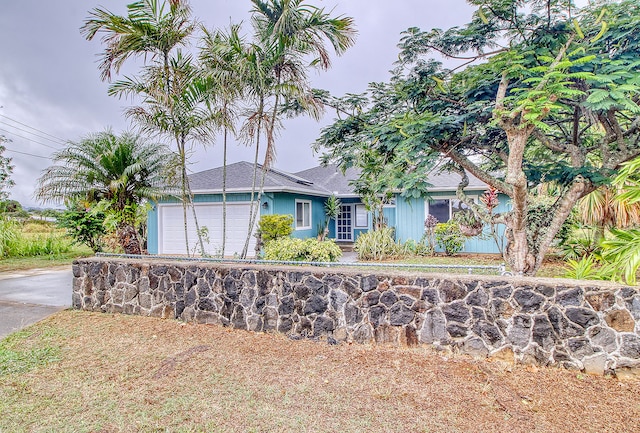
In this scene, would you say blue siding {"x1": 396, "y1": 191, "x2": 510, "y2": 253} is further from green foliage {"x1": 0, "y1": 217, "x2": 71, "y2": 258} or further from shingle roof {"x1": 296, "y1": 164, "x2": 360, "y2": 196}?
green foliage {"x1": 0, "y1": 217, "x2": 71, "y2": 258}

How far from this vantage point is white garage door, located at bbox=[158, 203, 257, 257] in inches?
510

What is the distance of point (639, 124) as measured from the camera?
18.7 ft

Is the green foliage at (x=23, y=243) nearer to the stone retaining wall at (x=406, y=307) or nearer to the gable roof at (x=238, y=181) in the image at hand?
the gable roof at (x=238, y=181)

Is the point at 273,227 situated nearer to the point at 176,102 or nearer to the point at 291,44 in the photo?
the point at 176,102

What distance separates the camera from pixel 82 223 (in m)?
12.0

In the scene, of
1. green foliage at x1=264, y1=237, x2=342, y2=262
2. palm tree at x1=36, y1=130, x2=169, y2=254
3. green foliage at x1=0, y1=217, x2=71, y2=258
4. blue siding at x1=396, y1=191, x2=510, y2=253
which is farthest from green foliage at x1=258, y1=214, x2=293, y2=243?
green foliage at x1=0, y1=217, x2=71, y2=258

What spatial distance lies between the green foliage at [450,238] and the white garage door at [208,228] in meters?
6.86

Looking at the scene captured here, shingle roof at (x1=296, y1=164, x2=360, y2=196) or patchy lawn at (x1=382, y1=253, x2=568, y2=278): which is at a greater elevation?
shingle roof at (x1=296, y1=164, x2=360, y2=196)

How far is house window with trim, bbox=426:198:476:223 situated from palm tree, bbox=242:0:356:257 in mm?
7796

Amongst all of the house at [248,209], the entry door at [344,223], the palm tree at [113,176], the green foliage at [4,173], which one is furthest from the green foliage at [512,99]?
the green foliage at [4,173]

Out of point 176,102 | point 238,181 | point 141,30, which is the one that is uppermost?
point 141,30

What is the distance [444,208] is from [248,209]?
7.83 meters

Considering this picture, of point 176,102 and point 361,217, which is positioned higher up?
point 176,102

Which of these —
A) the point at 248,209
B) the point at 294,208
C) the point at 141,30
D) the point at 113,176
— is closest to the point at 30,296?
the point at 113,176
